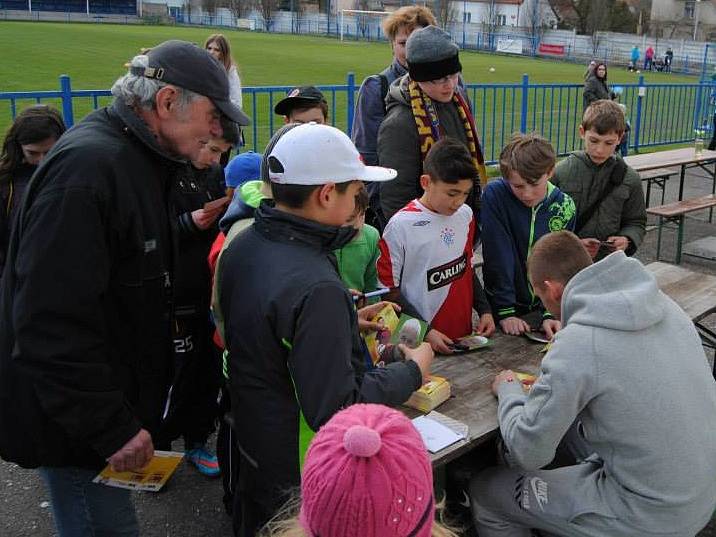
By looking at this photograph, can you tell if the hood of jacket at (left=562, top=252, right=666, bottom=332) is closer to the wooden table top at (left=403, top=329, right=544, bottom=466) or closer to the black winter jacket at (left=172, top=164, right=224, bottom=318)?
the wooden table top at (left=403, top=329, right=544, bottom=466)

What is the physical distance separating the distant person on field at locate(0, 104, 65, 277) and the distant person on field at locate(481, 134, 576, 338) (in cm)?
225

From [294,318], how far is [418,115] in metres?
2.28

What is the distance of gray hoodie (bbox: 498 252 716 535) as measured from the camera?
2.10m

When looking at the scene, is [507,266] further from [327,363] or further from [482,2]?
[482,2]

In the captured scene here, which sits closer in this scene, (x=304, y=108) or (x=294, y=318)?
(x=294, y=318)

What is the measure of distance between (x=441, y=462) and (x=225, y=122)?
124 cm

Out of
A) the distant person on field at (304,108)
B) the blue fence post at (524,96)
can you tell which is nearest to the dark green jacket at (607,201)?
the distant person on field at (304,108)

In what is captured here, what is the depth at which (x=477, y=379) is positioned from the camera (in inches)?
113

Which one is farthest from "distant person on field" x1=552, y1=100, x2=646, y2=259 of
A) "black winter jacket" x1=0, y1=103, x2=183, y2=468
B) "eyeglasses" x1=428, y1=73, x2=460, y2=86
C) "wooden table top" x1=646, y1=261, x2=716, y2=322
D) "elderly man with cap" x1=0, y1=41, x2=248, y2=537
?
"black winter jacket" x1=0, y1=103, x2=183, y2=468

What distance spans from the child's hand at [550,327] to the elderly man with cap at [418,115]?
911 mm

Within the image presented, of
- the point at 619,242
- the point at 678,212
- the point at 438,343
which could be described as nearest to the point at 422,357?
the point at 438,343

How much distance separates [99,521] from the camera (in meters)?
2.22

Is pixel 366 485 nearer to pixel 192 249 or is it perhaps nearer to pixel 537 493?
pixel 537 493

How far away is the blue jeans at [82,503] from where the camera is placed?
2150 mm
